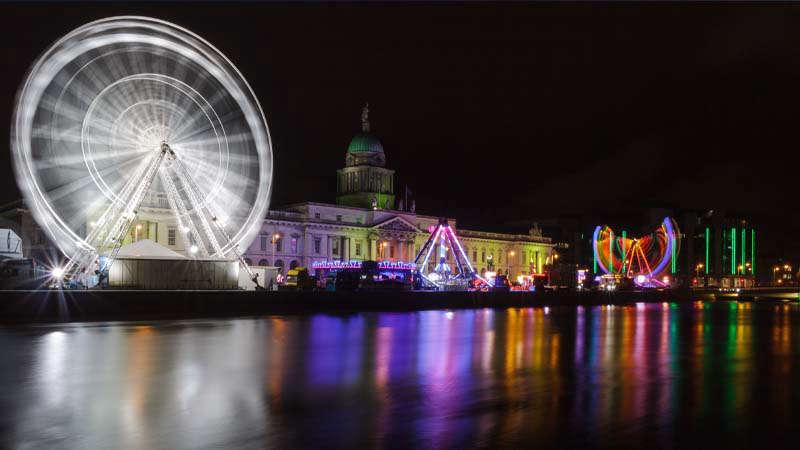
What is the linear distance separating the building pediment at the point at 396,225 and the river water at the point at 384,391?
83127 millimetres

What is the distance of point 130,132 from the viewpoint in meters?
42.6

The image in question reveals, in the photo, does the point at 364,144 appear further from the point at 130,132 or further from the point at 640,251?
the point at 130,132

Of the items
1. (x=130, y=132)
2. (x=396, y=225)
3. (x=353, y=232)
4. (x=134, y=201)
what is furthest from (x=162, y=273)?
(x=396, y=225)

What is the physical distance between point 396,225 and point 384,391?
9856 centimetres

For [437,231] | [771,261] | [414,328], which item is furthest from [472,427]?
[771,261]

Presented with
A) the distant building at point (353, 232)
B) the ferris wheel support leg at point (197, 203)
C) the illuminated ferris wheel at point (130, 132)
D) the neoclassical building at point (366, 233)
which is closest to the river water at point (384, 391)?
the illuminated ferris wheel at point (130, 132)

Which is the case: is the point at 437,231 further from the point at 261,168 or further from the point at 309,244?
the point at 261,168

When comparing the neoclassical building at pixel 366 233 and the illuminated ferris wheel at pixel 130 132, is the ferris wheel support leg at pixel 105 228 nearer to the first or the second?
the illuminated ferris wheel at pixel 130 132

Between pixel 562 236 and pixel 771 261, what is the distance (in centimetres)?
6347

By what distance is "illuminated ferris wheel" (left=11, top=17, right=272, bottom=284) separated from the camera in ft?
120

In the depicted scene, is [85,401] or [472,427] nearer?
[472,427]

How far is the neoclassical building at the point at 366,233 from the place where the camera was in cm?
10094

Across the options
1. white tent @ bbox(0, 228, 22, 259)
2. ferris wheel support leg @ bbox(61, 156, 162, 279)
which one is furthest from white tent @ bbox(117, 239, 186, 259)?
ferris wheel support leg @ bbox(61, 156, 162, 279)

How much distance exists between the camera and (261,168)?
153 feet
